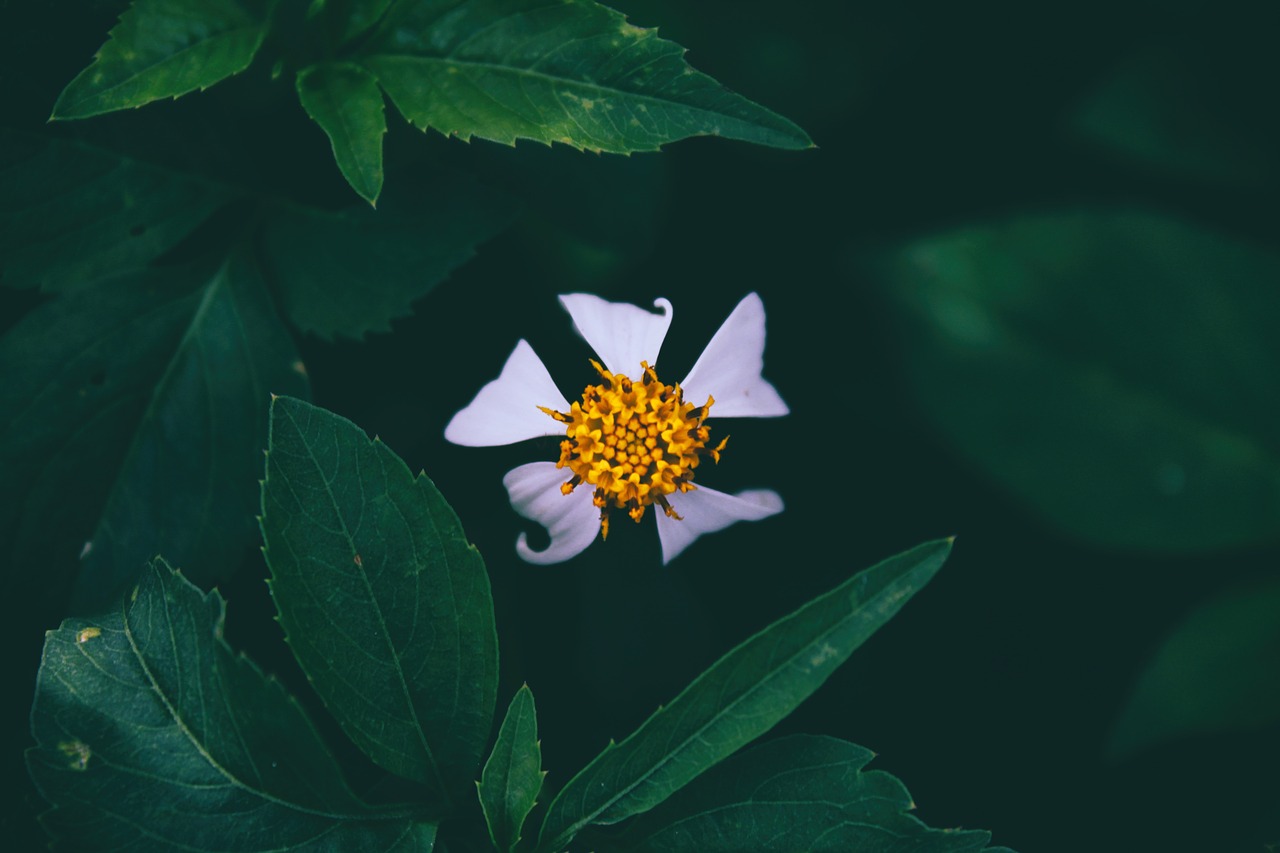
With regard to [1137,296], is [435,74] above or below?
above

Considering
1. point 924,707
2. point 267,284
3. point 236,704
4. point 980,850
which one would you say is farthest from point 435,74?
point 924,707

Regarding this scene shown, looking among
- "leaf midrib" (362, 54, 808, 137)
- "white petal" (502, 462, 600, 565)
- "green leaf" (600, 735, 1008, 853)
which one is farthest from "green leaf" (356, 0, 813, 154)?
"green leaf" (600, 735, 1008, 853)

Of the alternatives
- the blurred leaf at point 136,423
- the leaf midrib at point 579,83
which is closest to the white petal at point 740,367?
the leaf midrib at point 579,83

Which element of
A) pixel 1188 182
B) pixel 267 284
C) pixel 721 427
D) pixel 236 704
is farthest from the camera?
pixel 1188 182

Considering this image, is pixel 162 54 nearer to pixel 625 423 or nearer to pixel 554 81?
pixel 554 81

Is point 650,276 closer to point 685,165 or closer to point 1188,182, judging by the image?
point 685,165

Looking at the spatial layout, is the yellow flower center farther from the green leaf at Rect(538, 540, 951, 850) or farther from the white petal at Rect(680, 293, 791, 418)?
the green leaf at Rect(538, 540, 951, 850)

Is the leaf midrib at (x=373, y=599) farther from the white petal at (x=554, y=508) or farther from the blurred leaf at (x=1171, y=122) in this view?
the blurred leaf at (x=1171, y=122)
